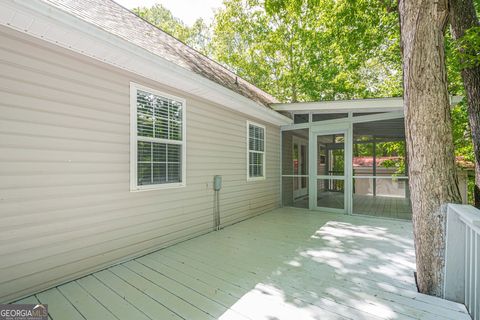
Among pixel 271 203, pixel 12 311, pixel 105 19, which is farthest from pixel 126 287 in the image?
pixel 271 203

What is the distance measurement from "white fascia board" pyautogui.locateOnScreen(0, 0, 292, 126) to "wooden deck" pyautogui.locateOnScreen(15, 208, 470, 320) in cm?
259

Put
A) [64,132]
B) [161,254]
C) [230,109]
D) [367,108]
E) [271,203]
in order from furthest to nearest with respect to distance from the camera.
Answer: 1. [271,203]
2. [367,108]
3. [230,109]
4. [161,254]
5. [64,132]

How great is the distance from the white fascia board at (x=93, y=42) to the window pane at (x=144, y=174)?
1294mm

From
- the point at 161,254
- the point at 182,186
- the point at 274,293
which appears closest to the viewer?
the point at 274,293

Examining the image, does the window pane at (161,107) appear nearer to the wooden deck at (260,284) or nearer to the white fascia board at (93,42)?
the white fascia board at (93,42)

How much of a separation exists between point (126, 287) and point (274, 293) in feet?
5.18

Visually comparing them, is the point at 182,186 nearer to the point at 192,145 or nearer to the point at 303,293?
the point at 192,145

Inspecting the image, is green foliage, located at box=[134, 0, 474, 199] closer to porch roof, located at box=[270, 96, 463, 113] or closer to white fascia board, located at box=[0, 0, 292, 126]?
porch roof, located at box=[270, 96, 463, 113]

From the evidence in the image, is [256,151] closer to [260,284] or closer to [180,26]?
[260,284]

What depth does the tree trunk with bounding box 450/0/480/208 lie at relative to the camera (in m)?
3.62

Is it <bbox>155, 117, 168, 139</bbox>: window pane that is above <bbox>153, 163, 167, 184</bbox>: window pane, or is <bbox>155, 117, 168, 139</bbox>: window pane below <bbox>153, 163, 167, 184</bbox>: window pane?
above

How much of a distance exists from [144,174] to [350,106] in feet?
16.7

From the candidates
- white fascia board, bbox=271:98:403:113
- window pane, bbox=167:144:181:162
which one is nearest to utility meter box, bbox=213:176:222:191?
window pane, bbox=167:144:181:162

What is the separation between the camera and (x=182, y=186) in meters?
4.01
